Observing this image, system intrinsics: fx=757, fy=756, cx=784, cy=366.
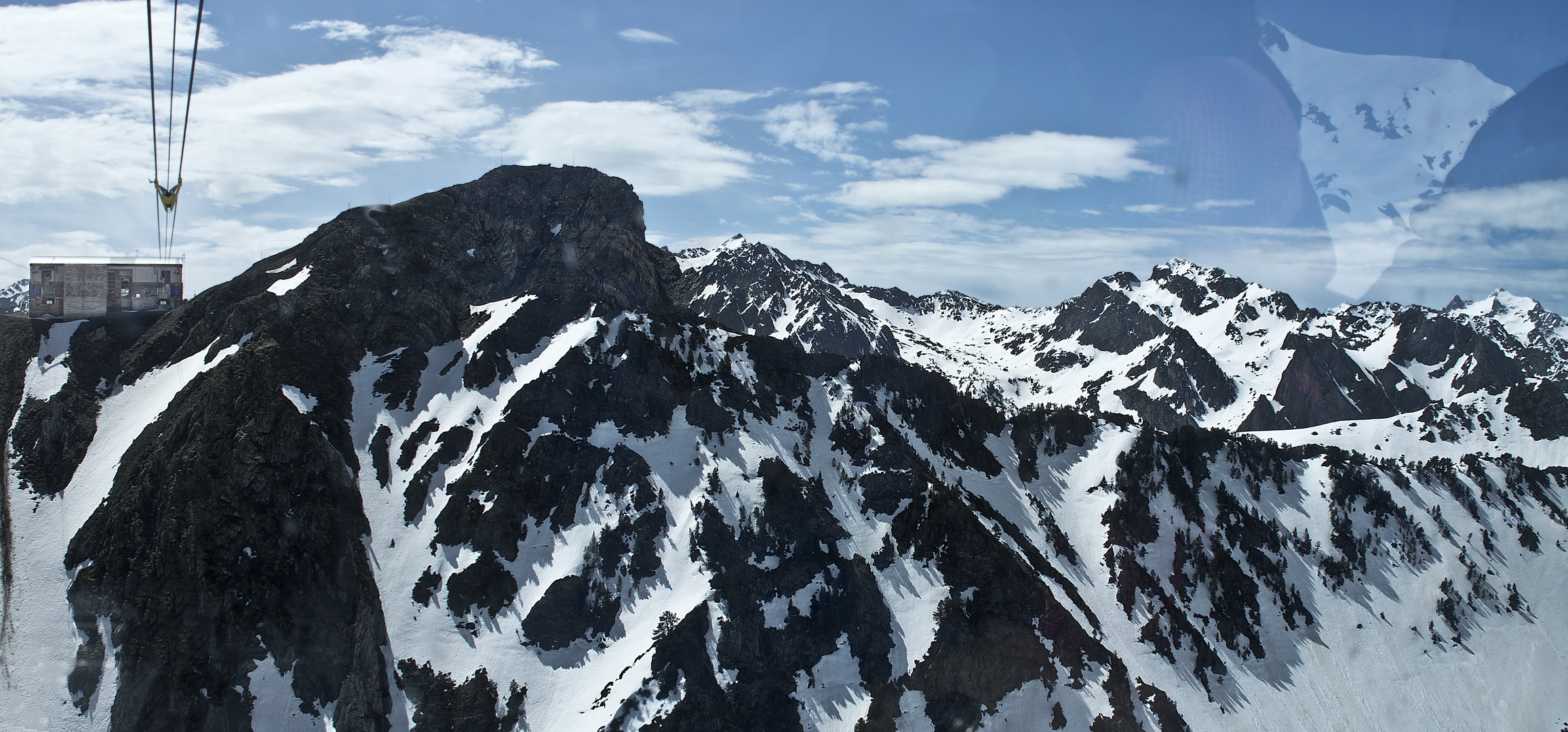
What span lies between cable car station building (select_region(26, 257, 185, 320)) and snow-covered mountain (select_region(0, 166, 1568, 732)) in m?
5.80

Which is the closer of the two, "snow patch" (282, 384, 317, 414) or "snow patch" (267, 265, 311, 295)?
"snow patch" (282, 384, 317, 414)

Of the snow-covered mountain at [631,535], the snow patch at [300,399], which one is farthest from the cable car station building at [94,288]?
the snow patch at [300,399]

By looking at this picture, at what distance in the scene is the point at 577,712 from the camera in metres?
79.7

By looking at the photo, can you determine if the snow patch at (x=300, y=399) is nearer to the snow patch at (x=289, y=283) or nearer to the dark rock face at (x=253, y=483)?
the dark rock face at (x=253, y=483)

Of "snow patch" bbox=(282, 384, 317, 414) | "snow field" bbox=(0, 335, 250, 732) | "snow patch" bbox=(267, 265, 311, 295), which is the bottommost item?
"snow field" bbox=(0, 335, 250, 732)

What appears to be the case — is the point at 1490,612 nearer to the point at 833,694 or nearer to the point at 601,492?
the point at 833,694

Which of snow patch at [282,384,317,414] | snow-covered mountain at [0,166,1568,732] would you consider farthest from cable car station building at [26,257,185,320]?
snow patch at [282,384,317,414]

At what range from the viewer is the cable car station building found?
102500 mm

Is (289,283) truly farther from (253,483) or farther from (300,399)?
(253,483)

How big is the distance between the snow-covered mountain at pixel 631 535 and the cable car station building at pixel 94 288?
5804 millimetres

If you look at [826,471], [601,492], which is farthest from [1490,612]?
[601,492]

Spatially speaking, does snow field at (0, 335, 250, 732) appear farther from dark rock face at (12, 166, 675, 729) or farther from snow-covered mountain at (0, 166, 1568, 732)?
dark rock face at (12, 166, 675, 729)

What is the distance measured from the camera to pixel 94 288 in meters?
105

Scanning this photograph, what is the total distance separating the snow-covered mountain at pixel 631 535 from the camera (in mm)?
77312
